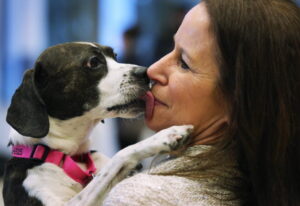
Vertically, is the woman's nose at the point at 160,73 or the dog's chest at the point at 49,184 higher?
the woman's nose at the point at 160,73

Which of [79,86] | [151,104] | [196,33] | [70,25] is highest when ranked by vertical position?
[196,33]

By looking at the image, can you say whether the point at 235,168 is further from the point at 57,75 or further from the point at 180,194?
the point at 57,75

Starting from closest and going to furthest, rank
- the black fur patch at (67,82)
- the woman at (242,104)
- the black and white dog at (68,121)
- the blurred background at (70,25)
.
→ 1. the woman at (242,104)
2. the black and white dog at (68,121)
3. the black fur patch at (67,82)
4. the blurred background at (70,25)

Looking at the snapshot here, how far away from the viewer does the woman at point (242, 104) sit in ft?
4.61

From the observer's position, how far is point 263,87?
1.42 meters

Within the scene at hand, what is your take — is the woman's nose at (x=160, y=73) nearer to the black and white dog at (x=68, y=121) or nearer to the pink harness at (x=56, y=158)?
the black and white dog at (x=68, y=121)

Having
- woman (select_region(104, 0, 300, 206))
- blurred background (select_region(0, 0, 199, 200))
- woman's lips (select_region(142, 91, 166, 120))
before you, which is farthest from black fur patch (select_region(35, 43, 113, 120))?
blurred background (select_region(0, 0, 199, 200))

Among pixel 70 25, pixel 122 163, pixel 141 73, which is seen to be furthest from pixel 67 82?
pixel 70 25

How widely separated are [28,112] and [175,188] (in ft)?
2.91

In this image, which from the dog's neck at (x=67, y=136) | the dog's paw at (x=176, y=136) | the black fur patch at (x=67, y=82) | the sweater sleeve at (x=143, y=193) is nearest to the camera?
the sweater sleeve at (x=143, y=193)

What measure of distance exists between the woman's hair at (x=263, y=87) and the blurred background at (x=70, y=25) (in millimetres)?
4791

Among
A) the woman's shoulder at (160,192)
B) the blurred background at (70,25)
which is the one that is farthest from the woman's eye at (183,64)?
the blurred background at (70,25)

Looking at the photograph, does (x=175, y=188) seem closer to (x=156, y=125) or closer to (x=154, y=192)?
(x=154, y=192)

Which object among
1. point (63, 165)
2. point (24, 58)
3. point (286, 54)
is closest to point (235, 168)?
point (286, 54)
